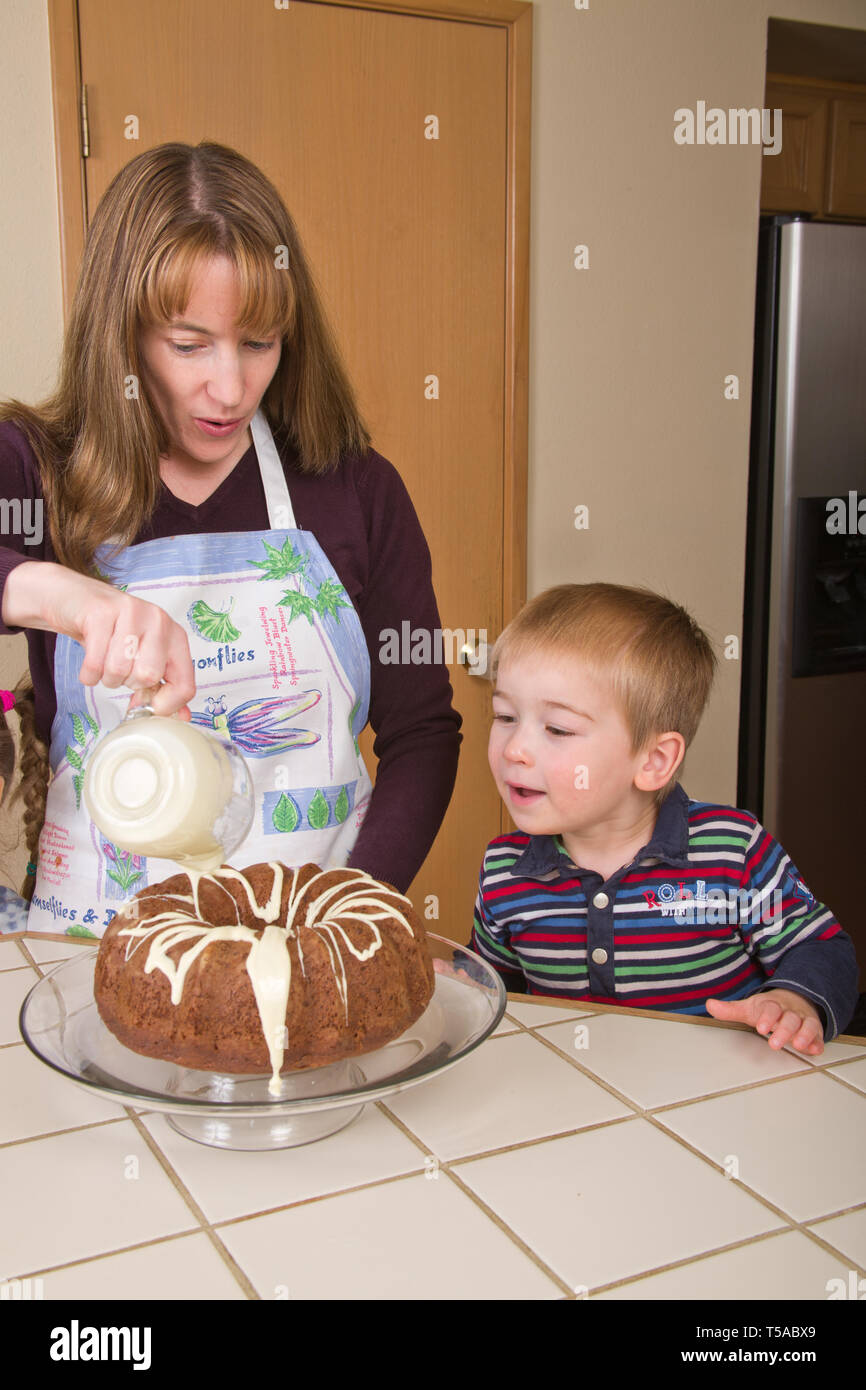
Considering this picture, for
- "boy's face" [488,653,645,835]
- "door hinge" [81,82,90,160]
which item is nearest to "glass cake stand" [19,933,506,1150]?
"boy's face" [488,653,645,835]

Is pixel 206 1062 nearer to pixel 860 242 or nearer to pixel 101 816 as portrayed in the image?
pixel 101 816

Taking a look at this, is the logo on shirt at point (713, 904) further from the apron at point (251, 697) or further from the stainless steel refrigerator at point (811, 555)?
the stainless steel refrigerator at point (811, 555)

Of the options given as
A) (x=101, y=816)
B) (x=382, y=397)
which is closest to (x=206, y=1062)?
(x=101, y=816)

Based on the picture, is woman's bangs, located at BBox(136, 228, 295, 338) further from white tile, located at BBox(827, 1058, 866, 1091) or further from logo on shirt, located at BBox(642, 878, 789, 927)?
white tile, located at BBox(827, 1058, 866, 1091)

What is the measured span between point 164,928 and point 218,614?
26.5 inches

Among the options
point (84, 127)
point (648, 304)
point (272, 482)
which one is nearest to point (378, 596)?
point (272, 482)

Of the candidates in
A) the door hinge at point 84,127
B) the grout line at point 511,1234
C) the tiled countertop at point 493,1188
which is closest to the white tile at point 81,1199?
the tiled countertop at point 493,1188

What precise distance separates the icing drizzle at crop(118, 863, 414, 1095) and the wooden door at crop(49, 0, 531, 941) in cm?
148

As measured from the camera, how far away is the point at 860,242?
2.53 m

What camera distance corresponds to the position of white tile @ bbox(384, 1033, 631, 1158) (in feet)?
2.69

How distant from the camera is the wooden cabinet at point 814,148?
278 cm

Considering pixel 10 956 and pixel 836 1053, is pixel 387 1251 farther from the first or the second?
pixel 10 956

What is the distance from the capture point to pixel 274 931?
0.79m

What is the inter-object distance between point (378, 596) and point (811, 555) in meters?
1.40
